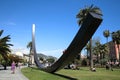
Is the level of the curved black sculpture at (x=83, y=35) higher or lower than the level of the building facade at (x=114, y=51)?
lower

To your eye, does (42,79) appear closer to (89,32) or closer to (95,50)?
(89,32)

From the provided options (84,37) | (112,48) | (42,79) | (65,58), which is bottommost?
(42,79)

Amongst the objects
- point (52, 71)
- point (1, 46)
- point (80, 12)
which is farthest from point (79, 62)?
point (52, 71)

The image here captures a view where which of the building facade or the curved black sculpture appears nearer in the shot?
the curved black sculpture

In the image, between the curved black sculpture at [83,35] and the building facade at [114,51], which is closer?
the curved black sculpture at [83,35]

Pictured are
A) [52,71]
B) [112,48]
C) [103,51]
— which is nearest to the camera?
[52,71]

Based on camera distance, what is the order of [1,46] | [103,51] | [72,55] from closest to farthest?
[72,55], [1,46], [103,51]

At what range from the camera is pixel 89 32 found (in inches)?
639

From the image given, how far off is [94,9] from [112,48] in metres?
65.0

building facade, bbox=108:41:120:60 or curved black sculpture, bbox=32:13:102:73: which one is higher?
building facade, bbox=108:41:120:60

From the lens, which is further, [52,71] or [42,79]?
[52,71]

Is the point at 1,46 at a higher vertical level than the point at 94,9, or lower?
lower

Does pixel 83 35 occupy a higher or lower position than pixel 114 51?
lower

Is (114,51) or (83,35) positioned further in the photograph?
Result: (114,51)
